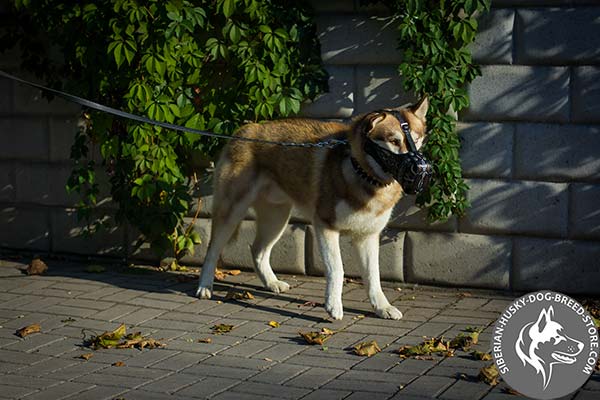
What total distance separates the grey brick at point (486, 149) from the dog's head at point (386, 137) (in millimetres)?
907

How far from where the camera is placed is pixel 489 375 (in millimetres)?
5406

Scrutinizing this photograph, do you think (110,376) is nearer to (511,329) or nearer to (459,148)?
(511,329)

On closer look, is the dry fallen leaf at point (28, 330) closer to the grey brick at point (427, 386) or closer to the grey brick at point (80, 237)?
the grey brick at point (80, 237)

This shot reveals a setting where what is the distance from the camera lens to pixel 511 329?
19.1 feet

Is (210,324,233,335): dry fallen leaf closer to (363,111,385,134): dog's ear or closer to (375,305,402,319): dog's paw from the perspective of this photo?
(375,305,402,319): dog's paw

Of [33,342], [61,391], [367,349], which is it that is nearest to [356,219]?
[367,349]

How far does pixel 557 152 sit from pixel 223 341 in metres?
2.76

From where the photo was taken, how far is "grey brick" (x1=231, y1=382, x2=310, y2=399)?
5.27 meters

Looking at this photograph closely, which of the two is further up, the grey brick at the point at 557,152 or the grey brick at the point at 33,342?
the grey brick at the point at 557,152

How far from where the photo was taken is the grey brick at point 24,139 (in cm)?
902

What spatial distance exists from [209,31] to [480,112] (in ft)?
7.42

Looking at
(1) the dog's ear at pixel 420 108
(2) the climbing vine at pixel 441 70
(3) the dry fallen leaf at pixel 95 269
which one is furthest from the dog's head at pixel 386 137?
(3) the dry fallen leaf at pixel 95 269

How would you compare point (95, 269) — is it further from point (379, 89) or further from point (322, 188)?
point (379, 89)

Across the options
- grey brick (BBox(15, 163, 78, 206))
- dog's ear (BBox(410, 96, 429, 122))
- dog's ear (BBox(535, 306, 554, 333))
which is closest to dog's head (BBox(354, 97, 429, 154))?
dog's ear (BBox(410, 96, 429, 122))
